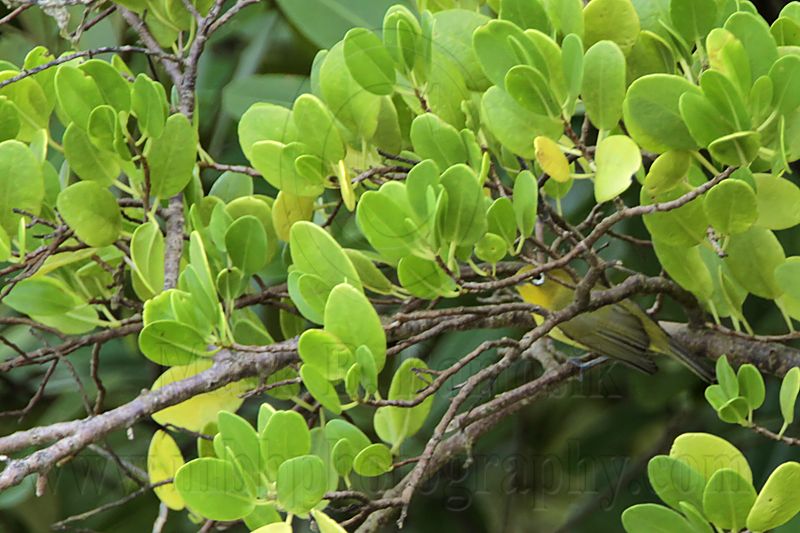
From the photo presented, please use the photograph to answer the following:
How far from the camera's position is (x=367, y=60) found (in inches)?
44.4

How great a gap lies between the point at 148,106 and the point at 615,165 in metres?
0.55

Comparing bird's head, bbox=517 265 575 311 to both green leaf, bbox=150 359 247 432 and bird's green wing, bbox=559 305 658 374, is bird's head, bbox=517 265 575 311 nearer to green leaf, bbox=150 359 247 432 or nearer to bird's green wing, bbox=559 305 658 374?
bird's green wing, bbox=559 305 658 374

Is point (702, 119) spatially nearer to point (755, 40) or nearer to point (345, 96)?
point (755, 40)

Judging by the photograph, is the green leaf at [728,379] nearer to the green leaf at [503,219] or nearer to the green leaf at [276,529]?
the green leaf at [503,219]

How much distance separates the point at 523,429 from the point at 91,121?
1554 millimetres

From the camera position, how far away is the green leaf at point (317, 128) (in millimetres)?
1155

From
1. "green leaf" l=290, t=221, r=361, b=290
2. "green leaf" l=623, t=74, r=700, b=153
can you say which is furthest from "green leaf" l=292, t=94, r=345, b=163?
"green leaf" l=623, t=74, r=700, b=153

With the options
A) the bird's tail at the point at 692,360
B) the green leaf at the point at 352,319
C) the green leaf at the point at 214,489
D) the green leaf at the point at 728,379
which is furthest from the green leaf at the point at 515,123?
the bird's tail at the point at 692,360

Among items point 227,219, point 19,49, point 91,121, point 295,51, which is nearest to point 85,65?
point 91,121

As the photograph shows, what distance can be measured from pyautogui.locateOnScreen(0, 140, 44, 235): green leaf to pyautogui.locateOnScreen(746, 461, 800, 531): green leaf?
86cm

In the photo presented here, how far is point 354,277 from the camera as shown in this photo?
110cm

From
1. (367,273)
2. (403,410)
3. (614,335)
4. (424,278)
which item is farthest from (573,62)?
(614,335)

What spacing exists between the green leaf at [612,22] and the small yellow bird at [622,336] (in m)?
0.59

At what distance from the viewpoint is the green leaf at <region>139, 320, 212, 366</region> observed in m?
1.08
